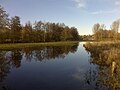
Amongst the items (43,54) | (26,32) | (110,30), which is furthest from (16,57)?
(110,30)

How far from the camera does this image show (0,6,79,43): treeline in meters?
82.9

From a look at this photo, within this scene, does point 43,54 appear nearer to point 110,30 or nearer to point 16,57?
point 16,57

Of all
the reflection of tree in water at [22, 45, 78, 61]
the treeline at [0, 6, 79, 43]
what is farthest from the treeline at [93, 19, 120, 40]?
the reflection of tree in water at [22, 45, 78, 61]

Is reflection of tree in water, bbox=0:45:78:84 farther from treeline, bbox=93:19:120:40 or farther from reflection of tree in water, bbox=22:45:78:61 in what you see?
treeline, bbox=93:19:120:40

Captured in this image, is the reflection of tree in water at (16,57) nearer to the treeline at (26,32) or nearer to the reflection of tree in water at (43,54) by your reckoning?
the reflection of tree in water at (43,54)

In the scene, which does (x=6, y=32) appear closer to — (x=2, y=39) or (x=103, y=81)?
(x=2, y=39)

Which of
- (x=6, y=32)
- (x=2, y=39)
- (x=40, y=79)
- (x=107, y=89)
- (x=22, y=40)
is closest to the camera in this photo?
(x=107, y=89)

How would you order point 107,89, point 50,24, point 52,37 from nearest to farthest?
point 107,89
point 52,37
point 50,24

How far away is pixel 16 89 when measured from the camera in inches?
615

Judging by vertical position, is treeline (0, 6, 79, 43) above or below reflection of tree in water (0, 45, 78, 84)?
above

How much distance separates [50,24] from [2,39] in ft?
186

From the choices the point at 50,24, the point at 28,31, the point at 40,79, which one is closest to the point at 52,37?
the point at 50,24

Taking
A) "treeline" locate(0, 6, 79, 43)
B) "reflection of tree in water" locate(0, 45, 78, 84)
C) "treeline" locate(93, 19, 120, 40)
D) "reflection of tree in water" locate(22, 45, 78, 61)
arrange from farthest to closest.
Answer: "treeline" locate(93, 19, 120, 40), "treeline" locate(0, 6, 79, 43), "reflection of tree in water" locate(22, 45, 78, 61), "reflection of tree in water" locate(0, 45, 78, 84)

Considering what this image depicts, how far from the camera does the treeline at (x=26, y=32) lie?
82.9m
